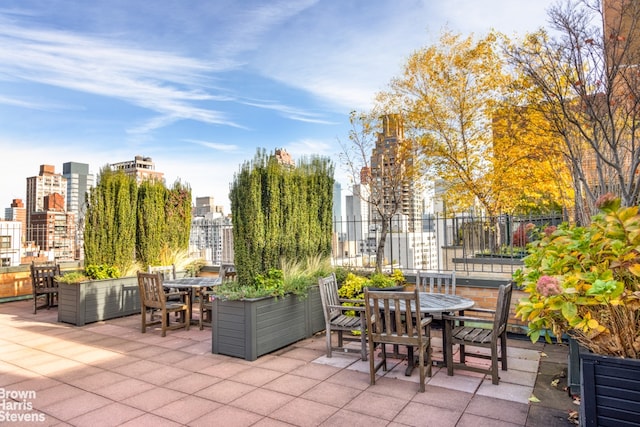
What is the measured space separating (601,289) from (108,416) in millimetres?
3584

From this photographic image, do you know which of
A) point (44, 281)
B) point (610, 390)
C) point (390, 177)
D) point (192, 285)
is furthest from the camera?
point (44, 281)

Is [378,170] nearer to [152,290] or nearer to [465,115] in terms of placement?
[152,290]

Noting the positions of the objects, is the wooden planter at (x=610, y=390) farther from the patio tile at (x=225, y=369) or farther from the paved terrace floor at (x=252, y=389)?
the patio tile at (x=225, y=369)

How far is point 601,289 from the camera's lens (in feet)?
6.25

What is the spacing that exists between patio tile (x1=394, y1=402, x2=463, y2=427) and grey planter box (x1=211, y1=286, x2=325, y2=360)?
208cm

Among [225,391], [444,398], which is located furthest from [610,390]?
[225,391]

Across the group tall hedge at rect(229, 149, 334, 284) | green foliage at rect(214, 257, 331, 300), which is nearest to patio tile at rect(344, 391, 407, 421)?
green foliage at rect(214, 257, 331, 300)

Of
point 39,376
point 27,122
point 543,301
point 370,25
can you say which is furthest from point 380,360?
point 27,122

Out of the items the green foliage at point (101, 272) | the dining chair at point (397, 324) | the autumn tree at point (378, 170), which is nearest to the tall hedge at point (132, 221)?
the green foliage at point (101, 272)

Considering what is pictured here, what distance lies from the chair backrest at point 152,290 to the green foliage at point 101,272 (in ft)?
5.66

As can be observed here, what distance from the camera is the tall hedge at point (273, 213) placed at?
567 centimetres

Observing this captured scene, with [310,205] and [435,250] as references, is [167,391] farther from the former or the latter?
[435,250]

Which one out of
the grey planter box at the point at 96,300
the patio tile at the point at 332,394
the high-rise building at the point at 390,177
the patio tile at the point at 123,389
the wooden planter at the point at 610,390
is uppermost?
the high-rise building at the point at 390,177

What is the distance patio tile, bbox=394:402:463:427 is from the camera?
2942mm
